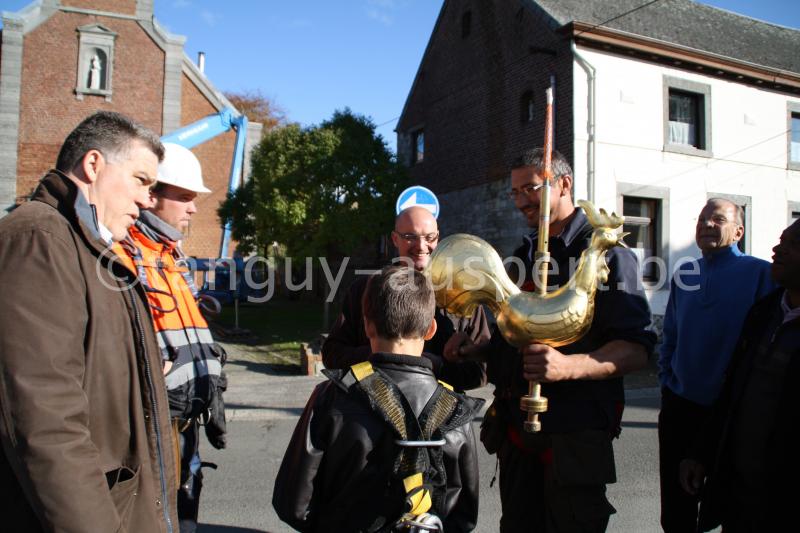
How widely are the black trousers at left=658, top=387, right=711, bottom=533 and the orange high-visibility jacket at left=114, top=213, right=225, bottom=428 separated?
2534mm

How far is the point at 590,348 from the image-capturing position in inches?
86.4

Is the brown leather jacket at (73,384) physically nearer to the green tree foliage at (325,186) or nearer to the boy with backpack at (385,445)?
the boy with backpack at (385,445)

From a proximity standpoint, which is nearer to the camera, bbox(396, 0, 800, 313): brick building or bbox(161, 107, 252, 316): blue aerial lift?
bbox(396, 0, 800, 313): brick building

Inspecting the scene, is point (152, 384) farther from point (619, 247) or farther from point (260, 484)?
point (260, 484)

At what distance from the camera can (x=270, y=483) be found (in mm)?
4551

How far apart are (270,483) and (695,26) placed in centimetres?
1557

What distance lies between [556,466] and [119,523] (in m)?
1.45

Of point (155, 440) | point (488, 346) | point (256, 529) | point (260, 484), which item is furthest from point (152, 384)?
point (260, 484)

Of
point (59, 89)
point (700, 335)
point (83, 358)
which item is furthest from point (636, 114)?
point (59, 89)

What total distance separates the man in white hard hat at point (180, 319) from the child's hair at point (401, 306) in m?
1.18

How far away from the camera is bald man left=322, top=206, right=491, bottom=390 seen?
103 inches

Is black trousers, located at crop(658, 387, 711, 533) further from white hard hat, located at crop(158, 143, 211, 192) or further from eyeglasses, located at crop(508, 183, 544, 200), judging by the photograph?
white hard hat, located at crop(158, 143, 211, 192)

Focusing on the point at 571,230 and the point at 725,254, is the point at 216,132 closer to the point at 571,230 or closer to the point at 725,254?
the point at 725,254

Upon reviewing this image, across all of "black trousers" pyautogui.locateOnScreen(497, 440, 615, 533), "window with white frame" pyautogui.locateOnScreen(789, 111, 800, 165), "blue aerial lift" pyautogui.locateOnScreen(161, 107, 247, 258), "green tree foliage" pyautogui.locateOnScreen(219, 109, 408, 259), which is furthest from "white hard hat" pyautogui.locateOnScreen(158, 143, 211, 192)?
"window with white frame" pyautogui.locateOnScreen(789, 111, 800, 165)
